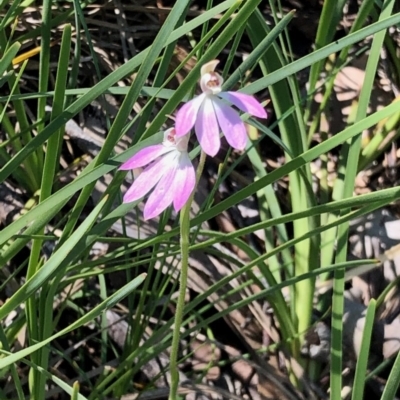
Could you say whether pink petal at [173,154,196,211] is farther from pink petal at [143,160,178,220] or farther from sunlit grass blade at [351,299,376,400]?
sunlit grass blade at [351,299,376,400]

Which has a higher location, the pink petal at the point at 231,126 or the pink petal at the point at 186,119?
the pink petal at the point at 186,119

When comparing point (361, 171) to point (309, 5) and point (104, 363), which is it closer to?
point (309, 5)

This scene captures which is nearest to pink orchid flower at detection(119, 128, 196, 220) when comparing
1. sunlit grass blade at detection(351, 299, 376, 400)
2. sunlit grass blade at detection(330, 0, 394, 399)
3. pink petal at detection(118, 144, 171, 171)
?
pink petal at detection(118, 144, 171, 171)

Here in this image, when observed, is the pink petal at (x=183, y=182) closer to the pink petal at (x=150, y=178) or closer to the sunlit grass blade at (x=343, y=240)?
the pink petal at (x=150, y=178)

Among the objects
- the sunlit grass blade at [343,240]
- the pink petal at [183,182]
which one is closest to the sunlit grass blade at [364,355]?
the sunlit grass blade at [343,240]

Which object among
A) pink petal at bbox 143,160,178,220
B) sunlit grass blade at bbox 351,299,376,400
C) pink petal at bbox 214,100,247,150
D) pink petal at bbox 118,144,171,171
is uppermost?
pink petal at bbox 214,100,247,150

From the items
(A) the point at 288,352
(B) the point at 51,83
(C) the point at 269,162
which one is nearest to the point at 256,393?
(A) the point at 288,352

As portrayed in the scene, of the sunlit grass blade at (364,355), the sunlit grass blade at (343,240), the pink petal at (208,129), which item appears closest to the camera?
the pink petal at (208,129)
